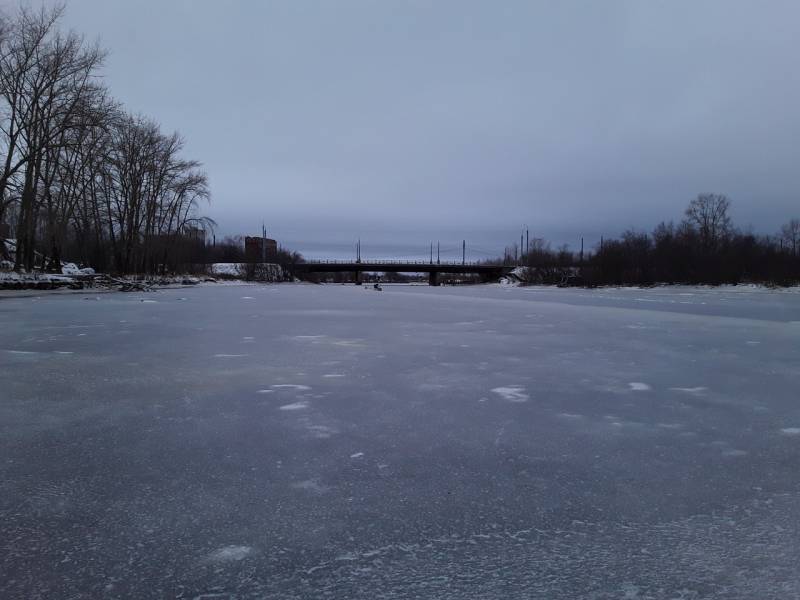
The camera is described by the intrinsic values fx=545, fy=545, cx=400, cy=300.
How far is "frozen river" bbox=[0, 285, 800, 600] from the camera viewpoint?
7.15 feet

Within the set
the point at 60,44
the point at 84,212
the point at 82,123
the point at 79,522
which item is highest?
the point at 60,44

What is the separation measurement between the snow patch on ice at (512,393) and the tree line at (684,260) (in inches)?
1942

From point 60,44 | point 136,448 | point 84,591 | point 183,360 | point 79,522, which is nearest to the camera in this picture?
point 84,591

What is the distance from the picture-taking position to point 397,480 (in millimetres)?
3209

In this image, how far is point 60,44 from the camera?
27.4 meters

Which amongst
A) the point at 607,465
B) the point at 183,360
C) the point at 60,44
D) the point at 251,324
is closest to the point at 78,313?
the point at 251,324

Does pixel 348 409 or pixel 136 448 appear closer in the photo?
pixel 136 448

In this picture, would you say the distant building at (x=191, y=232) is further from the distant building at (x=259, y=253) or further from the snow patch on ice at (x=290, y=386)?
the snow patch on ice at (x=290, y=386)

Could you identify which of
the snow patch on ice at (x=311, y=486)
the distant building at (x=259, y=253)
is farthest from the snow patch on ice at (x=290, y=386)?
the distant building at (x=259, y=253)

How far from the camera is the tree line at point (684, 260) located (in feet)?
169

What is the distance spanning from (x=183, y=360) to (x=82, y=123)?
25747 millimetres

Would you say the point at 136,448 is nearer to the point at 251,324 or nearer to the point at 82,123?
the point at 251,324

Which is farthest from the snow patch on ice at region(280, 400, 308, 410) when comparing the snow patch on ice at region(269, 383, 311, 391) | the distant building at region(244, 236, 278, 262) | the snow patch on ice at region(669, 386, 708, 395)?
the distant building at region(244, 236, 278, 262)

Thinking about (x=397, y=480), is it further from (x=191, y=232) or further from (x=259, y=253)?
(x=259, y=253)
